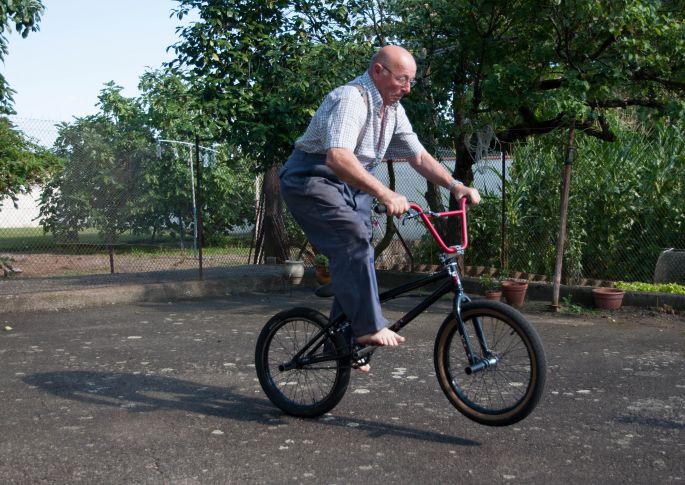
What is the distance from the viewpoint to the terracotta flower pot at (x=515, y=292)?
367 inches

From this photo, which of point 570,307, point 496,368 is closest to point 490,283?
point 570,307

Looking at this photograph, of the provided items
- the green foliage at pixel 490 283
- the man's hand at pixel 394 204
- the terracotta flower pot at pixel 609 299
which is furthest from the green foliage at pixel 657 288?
the man's hand at pixel 394 204

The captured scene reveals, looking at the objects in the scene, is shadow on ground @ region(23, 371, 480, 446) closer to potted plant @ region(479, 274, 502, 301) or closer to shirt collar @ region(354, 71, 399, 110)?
shirt collar @ region(354, 71, 399, 110)

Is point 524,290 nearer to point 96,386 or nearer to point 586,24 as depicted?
point 586,24

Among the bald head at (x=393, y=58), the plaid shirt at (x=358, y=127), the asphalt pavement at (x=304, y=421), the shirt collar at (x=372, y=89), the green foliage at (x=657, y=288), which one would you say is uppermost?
the bald head at (x=393, y=58)

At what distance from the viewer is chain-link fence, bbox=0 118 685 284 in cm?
1123

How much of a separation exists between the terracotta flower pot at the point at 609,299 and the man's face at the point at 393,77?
5.72m

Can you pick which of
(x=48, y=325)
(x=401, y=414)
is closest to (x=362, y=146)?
(x=401, y=414)

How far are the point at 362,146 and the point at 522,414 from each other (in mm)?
1637

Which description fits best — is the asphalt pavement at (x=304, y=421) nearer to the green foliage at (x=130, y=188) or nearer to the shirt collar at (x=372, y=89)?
the shirt collar at (x=372, y=89)

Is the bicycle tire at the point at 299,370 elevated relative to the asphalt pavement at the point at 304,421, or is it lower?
elevated

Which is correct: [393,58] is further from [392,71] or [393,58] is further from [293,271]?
[293,271]

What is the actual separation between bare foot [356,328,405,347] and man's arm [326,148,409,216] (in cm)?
67

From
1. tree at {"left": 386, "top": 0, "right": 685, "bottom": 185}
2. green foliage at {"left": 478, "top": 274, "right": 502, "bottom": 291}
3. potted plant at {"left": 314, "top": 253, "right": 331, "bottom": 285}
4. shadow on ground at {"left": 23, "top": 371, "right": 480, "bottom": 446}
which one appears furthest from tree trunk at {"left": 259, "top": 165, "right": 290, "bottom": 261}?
shadow on ground at {"left": 23, "top": 371, "right": 480, "bottom": 446}
